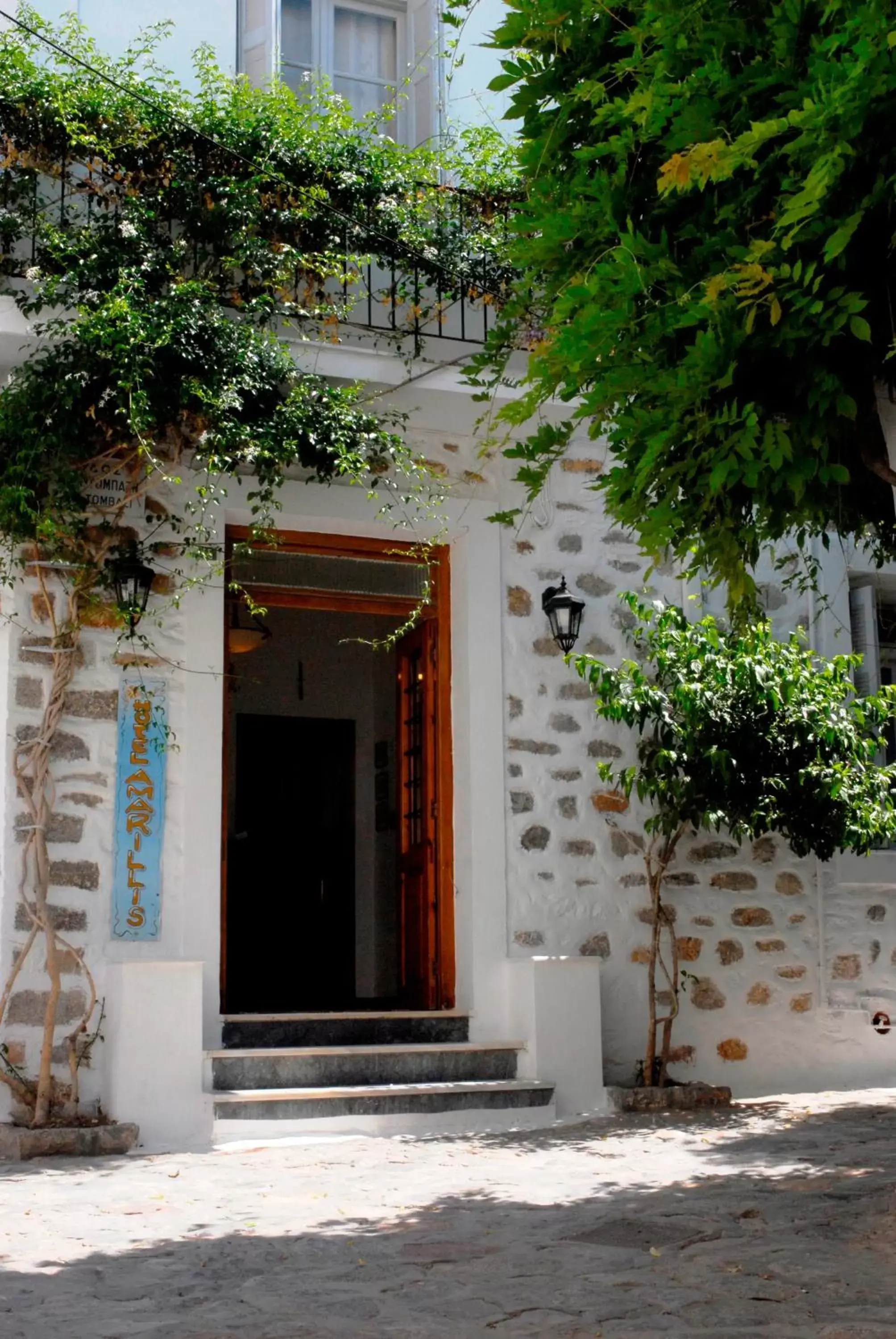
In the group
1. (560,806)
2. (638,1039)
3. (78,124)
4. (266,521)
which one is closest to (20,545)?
(266,521)

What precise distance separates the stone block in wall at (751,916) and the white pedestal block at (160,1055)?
9.97ft

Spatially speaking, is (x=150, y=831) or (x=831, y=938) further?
(x=831, y=938)

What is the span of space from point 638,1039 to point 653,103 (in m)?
5.16

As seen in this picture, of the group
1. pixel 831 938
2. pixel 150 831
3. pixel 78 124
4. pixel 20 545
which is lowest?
pixel 831 938

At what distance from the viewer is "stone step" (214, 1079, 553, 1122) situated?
5988 mm

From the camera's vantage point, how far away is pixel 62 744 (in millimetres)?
6441

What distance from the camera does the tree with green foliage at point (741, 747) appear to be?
6801 mm

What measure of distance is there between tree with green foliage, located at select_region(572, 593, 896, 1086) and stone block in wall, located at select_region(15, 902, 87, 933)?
102 inches

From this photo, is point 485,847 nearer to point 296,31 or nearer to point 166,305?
point 166,305

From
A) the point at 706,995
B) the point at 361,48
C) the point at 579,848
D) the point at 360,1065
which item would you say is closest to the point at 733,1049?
the point at 706,995

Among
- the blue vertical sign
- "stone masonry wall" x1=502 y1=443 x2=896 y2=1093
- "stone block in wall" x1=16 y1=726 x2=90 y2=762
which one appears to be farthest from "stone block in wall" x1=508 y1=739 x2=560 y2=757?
"stone block in wall" x1=16 y1=726 x2=90 y2=762

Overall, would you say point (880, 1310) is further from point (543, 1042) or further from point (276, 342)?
point (276, 342)

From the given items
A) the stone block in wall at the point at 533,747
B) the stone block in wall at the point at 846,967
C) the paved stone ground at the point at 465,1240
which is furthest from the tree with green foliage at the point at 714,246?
the stone block in wall at the point at 846,967

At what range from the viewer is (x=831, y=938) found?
25.7 feet
